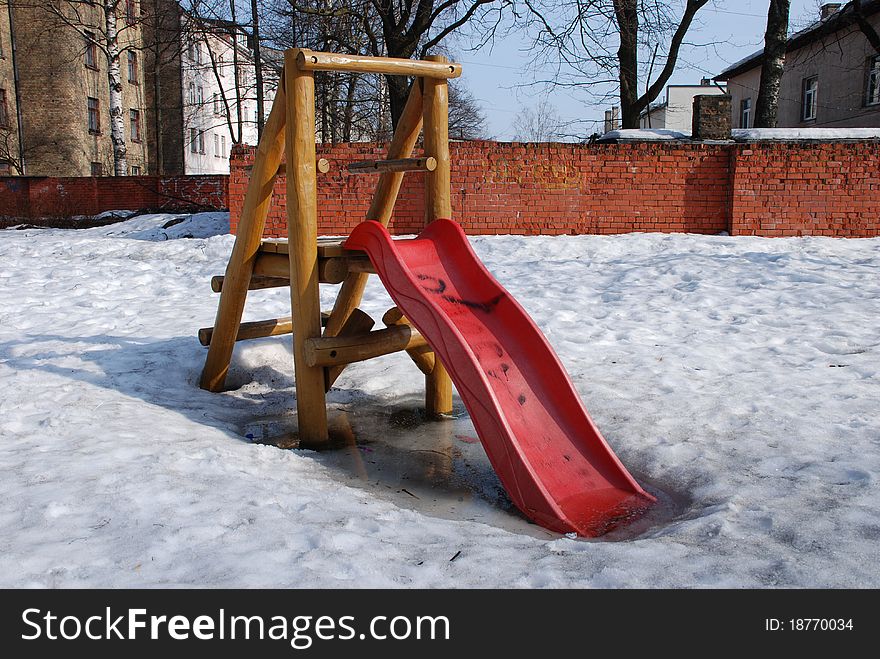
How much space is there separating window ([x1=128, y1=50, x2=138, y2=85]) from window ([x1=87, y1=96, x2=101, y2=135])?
2804 millimetres

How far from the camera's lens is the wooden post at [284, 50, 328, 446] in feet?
11.6

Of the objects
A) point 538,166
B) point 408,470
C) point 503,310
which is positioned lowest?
point 408,470

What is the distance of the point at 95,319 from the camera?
597 cm

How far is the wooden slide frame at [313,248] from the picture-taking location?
11.8 ft

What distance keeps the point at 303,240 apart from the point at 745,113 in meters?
31.5

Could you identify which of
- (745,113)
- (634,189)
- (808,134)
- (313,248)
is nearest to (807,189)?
(808,134)

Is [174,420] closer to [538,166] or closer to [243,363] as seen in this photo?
[243,363]

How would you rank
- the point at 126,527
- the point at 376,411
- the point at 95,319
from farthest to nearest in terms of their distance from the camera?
the point at 95,319, the point at 376,411, the point at 126,527

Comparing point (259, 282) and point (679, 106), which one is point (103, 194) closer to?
point (259, 282)

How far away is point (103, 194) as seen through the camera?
18.3 metres

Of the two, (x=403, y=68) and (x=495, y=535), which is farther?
(x=403, y=68)

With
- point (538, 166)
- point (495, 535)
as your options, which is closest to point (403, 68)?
point (495, 535)

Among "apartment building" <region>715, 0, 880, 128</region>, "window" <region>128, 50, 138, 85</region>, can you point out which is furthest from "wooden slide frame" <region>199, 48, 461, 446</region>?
"window" <region>128, 50, 138, 85</region>
